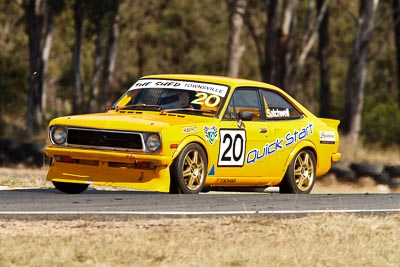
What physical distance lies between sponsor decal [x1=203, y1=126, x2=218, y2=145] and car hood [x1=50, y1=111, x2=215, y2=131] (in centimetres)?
12

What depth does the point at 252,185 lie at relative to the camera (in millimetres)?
12648

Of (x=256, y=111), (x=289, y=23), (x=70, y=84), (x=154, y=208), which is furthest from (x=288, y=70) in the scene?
(x=70, y=84)

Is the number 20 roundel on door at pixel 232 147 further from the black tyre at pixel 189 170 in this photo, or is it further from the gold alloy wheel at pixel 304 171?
the gold alloy wheel at pixel 304 171

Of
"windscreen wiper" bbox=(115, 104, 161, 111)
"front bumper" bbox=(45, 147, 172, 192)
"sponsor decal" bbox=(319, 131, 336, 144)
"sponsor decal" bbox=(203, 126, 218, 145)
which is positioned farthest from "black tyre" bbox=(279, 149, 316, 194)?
"front bumper" bbox=(45, 147, 172, 192)

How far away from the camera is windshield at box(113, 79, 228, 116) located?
40.0 feet

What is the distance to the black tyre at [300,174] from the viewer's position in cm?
1291

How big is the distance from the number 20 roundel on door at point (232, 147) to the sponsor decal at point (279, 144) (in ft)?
0.54

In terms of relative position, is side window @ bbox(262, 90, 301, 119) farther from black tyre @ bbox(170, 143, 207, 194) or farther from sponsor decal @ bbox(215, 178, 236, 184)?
black tyre @ bbox(170, 143, 207, 194)

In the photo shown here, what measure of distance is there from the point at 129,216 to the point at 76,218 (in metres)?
0.48

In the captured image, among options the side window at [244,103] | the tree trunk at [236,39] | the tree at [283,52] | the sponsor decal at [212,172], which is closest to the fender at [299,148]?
the side window at [244,103]

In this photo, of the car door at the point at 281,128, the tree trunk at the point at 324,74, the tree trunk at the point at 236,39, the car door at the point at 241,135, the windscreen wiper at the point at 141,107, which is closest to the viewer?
the car door at the point at 241,135

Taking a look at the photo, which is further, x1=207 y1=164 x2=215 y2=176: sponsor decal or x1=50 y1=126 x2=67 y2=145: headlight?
x1=207 y1=164 x2=215 y2=176: sponsor decal

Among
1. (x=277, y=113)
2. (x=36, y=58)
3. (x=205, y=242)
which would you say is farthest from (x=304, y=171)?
(x=36, y=58)

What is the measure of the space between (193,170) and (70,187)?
150cm
